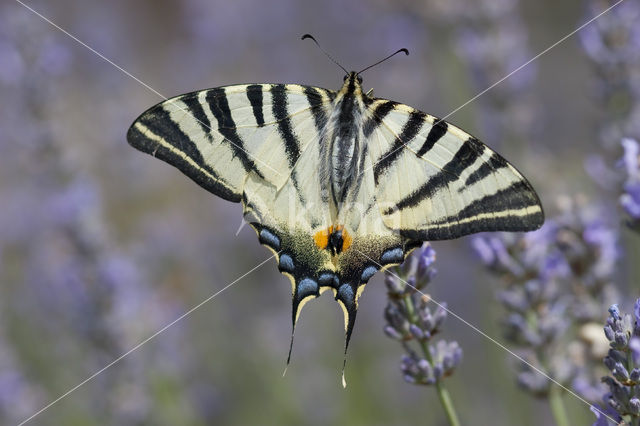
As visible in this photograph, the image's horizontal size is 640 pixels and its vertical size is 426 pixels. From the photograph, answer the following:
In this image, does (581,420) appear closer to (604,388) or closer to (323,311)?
(604,388)

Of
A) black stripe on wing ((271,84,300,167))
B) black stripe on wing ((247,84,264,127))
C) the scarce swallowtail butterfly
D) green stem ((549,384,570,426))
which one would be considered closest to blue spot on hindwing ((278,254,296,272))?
the scarce swallowtail butterfly

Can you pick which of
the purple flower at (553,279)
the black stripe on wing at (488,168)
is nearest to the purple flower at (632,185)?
the purple flower at (553,279)

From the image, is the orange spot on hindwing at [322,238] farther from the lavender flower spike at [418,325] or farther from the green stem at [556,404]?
the green stem at [556,404]

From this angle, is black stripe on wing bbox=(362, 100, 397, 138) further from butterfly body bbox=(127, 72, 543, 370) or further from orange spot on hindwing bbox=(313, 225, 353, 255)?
orange spot on hindwing bbox=(313, 225, 353, 255)

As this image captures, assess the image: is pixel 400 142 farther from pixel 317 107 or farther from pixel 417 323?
pixel 417 323

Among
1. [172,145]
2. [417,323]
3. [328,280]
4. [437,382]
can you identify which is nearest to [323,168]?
[328,280]
